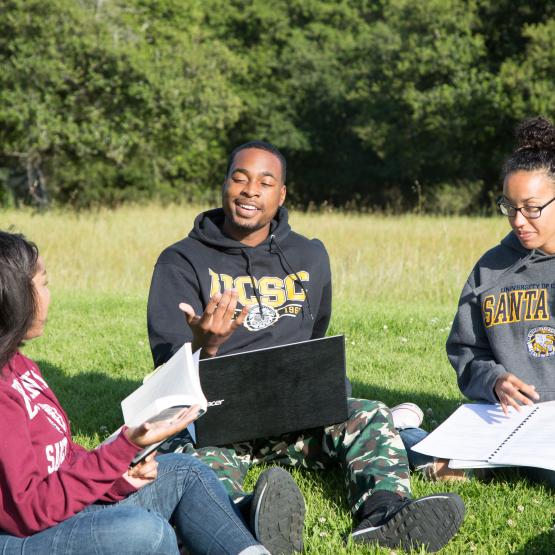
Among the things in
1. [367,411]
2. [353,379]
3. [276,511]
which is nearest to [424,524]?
[276,511]

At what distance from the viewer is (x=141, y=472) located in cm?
290

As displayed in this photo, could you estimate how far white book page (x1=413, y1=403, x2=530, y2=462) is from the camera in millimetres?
3750

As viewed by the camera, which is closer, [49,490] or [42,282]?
[49,490]

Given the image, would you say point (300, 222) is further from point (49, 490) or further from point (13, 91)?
point (49, 490)

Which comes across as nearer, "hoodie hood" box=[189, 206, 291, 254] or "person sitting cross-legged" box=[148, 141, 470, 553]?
"person sitting cross-legged" box=[148, 141, 470, 553]

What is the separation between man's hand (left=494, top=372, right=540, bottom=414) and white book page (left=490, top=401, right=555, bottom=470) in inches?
3.4

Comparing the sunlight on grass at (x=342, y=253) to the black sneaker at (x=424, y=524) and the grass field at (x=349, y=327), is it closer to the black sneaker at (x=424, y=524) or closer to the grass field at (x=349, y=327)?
the grass field at (x=349, y=327)

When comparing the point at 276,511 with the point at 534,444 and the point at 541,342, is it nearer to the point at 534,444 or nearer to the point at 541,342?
the point at 534,444

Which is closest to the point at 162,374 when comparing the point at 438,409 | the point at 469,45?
the point at 438,409

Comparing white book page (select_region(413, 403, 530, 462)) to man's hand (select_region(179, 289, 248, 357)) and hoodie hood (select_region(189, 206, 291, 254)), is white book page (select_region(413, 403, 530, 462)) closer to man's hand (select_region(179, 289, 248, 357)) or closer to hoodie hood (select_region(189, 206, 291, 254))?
man's hand (select_region(179, 289, 248, 357))

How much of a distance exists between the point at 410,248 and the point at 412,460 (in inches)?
310

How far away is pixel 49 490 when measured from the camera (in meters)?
2.58

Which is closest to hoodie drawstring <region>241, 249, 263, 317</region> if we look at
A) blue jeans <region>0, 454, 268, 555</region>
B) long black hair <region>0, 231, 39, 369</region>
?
blue jeans <region>0, 454, 268, 555</region>

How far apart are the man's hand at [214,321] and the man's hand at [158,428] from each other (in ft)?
2.60
